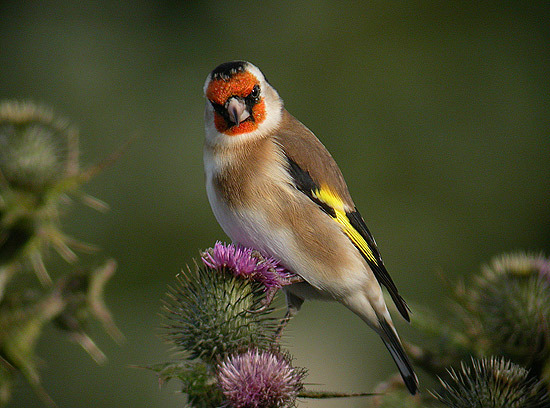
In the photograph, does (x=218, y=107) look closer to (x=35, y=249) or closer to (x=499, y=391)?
(x=35, y=249)

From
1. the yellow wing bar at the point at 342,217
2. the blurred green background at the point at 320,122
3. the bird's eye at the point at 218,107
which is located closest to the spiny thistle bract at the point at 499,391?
the yellow wing bar at the point at 342,217

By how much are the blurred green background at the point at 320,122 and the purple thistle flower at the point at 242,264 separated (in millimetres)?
2584

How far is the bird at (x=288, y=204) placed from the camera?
2.82 metres

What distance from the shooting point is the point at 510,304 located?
10.5 feet

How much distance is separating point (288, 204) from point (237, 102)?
490 millimetres

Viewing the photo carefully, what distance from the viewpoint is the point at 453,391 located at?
93.0 inches

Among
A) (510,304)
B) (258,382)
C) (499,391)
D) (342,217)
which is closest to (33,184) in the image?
(342,217)

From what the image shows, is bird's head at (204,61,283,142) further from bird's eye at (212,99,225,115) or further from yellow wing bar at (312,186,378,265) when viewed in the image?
yellow wing bar at (312,186,378,265)

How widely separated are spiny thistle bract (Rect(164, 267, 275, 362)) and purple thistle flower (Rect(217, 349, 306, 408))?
0.63 ft

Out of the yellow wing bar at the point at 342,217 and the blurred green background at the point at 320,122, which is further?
the blurred green background at the point at 320,122

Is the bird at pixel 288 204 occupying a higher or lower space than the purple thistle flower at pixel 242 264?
higher

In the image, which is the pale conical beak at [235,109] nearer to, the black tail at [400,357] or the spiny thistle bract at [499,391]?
the black tail at [400,357]

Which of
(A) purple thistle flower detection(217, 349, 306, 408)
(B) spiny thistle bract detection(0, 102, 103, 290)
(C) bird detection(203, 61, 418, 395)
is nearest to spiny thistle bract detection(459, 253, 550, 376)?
(C) bird detection(203, 61, 418, 395)

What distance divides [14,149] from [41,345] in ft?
8.14
